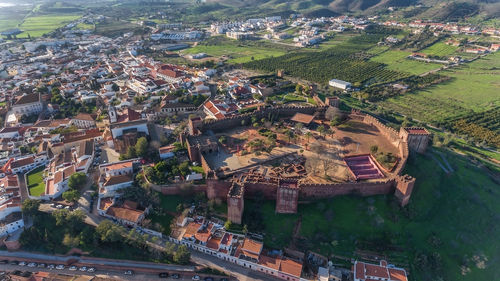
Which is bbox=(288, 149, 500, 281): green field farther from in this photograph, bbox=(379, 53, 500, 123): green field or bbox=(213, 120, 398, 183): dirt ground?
bbox=(379, 53, 500, 123): green field

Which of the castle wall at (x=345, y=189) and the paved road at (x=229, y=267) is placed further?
the castle wall at (x=345, y=189)

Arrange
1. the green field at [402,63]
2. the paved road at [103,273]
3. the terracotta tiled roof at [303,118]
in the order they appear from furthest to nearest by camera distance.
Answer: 1. the green field at [402,63]
2. the terracotta tiled roof at [303,118]
3. the paved road at [103,273]

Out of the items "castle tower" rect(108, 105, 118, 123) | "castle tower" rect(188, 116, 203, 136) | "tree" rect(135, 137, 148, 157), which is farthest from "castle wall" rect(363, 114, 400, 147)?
"castle tower" rect(108, 105, 118, 123)

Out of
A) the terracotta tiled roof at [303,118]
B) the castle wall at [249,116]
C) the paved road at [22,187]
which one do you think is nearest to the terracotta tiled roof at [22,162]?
the paved road at [22,187]

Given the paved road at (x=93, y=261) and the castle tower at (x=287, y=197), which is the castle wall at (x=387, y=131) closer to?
the castle tower at (x=287, y=197)

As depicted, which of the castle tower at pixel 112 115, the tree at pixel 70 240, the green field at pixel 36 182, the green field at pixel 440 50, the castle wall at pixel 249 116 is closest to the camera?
the tree at pixel 70 240

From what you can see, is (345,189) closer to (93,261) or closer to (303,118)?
(303,118)
